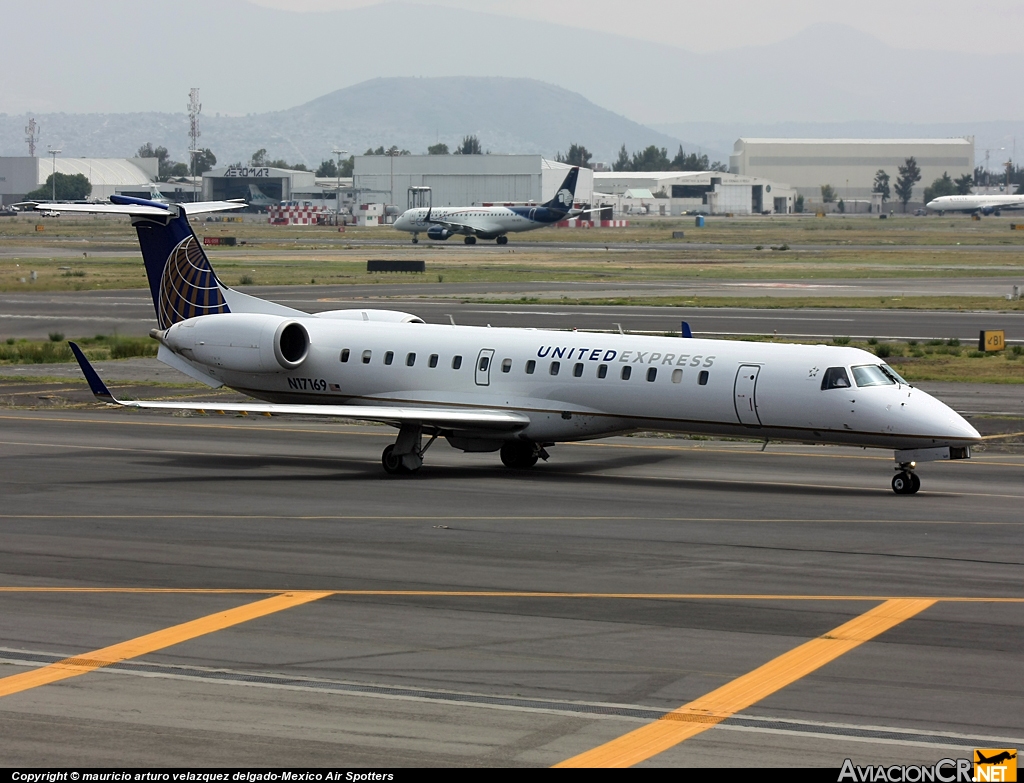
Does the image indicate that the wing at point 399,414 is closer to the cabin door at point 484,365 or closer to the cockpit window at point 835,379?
the cabin door at point 484,365

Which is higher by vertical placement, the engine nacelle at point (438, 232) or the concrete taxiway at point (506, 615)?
the engine nacelle at point (438, 232)

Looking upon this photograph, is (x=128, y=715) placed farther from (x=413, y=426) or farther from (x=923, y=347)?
(x=923, y=347)

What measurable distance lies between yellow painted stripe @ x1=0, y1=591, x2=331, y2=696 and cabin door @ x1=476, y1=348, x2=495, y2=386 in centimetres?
1255

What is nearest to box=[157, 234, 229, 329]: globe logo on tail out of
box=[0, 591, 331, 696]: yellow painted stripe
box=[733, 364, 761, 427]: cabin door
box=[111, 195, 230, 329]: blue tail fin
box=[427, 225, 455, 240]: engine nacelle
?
box=[111, 195, 230, 329]: blue tail fin

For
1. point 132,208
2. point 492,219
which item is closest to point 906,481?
point 132,208

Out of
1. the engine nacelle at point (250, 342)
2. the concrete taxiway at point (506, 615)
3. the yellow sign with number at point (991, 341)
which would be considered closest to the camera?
the concrete taxiway at point (506, 615)

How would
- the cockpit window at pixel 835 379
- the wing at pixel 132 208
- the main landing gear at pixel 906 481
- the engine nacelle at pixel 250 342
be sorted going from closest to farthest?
the cockpit window at pixel 835 379, the main landing gear at pixel 906 481, the engine nacelle at pixel 250 342, the wing at pixel 132 208

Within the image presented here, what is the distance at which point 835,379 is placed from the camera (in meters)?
27.4

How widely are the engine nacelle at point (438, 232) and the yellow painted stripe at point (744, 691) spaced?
125609 millimetres

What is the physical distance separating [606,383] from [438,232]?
11413 centimetres

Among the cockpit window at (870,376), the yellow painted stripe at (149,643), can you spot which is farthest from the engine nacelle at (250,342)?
the yellow painted stripe at (149,643)

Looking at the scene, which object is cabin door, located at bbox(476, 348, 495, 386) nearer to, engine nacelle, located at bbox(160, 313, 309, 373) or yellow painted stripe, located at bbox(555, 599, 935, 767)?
engine nacelle, located at bbox(160, 313, 309, 373)

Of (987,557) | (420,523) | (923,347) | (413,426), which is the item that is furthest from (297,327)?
(923,347)

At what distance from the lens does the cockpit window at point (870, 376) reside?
2738 centimetres
